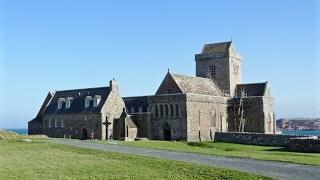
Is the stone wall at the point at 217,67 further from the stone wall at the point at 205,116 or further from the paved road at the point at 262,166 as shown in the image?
the paved road at the point at 262,166

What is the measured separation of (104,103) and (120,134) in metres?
5.27

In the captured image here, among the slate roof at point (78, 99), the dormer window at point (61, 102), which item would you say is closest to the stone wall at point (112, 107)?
the slate roof at point (78, 99)

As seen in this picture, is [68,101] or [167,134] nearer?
[167,134]

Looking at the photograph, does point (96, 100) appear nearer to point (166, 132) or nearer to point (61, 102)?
point (61, 102)

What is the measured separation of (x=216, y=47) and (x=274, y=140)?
29975 mm

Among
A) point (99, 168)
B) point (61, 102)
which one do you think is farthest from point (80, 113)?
point (99, 168)

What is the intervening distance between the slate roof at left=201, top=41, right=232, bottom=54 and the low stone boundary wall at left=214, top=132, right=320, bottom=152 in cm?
2065

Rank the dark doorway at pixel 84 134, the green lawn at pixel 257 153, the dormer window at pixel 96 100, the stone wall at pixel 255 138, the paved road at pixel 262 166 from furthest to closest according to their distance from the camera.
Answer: the dark doorway at pixel 84 134 → the dormer window at pixel 96 100 → the stone wall at pixel 255 138 → the green lawn at pixel 257 153 → the paved road at pixel 262 166

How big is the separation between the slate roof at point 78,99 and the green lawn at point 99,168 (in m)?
38.0

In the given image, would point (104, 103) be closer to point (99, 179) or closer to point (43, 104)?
point (43, 104)

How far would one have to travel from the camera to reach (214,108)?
73.2m

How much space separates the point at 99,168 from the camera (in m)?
27.2

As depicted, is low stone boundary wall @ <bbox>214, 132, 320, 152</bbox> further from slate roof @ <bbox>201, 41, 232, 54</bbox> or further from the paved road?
slate roof @ <bbox>201, 41, 232, 54</bbox>

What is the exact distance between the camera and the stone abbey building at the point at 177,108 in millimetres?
68438
